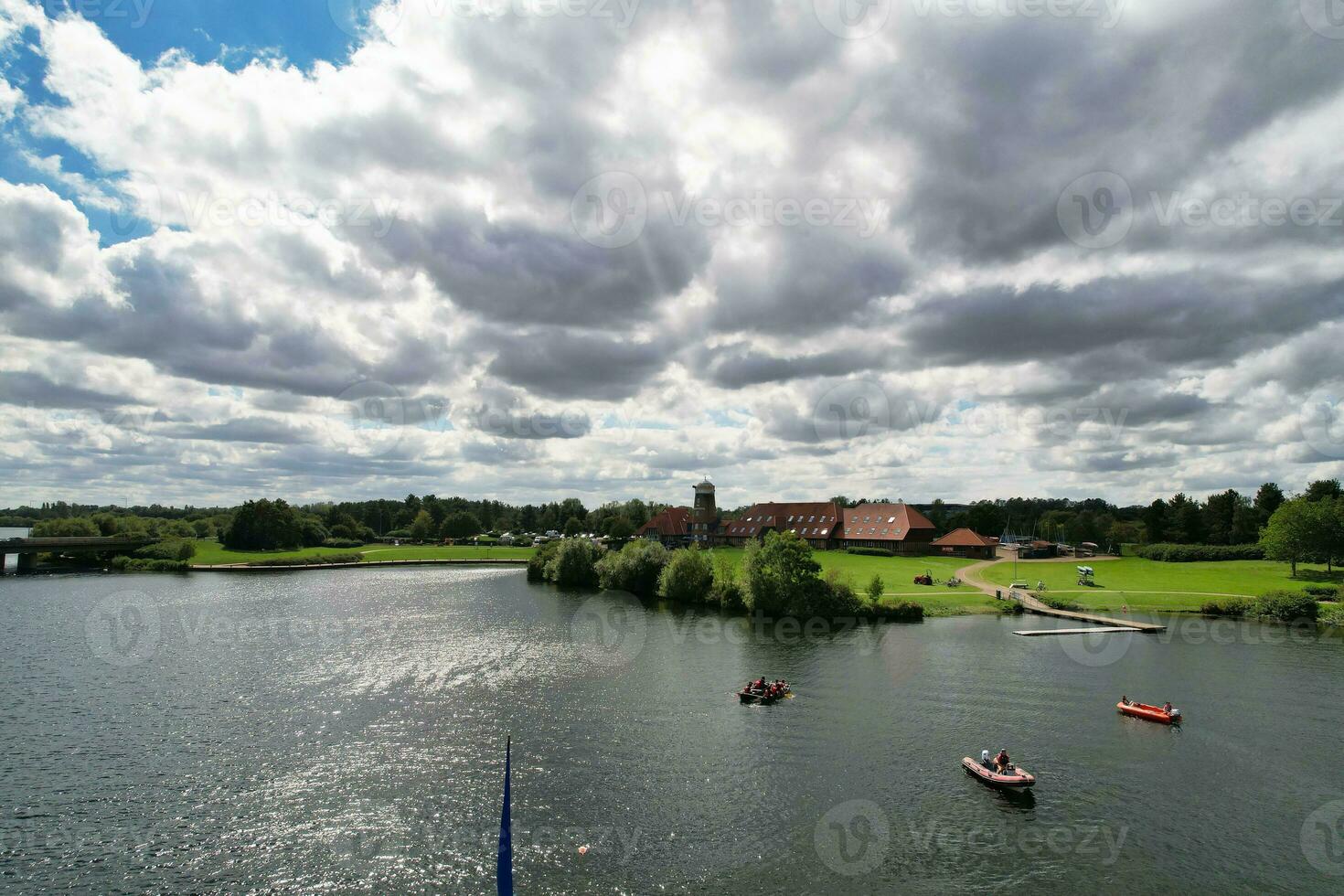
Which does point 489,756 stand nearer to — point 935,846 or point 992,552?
point 935,846

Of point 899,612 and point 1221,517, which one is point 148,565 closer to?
point 899,612

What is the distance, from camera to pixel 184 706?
51750 mm

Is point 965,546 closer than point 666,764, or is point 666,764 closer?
point 666,764

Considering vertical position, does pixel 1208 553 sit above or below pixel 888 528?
below

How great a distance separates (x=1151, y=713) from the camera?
161 ft

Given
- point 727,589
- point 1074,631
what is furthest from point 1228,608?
point 727,589

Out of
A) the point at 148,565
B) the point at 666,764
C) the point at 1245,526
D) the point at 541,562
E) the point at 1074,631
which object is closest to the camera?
the point at 666,764

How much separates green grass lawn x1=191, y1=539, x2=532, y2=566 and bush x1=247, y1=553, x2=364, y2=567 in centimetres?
208

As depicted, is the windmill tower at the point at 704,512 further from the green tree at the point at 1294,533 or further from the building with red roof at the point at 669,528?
the green tree at the point at 1294,533

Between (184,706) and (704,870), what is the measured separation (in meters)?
42.6

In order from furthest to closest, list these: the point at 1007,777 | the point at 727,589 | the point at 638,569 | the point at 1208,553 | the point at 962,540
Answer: the point at 962,540, the point at 1208,553, the point at 638,569, the point at 727,589, the point at 1007,777

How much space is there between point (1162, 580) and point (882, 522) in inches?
1996

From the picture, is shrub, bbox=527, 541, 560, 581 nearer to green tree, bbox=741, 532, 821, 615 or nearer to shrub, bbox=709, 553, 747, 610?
shrub, bbox=709, 553, 747, 610

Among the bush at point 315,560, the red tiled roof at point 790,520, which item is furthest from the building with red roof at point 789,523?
the bush at point 315,560
